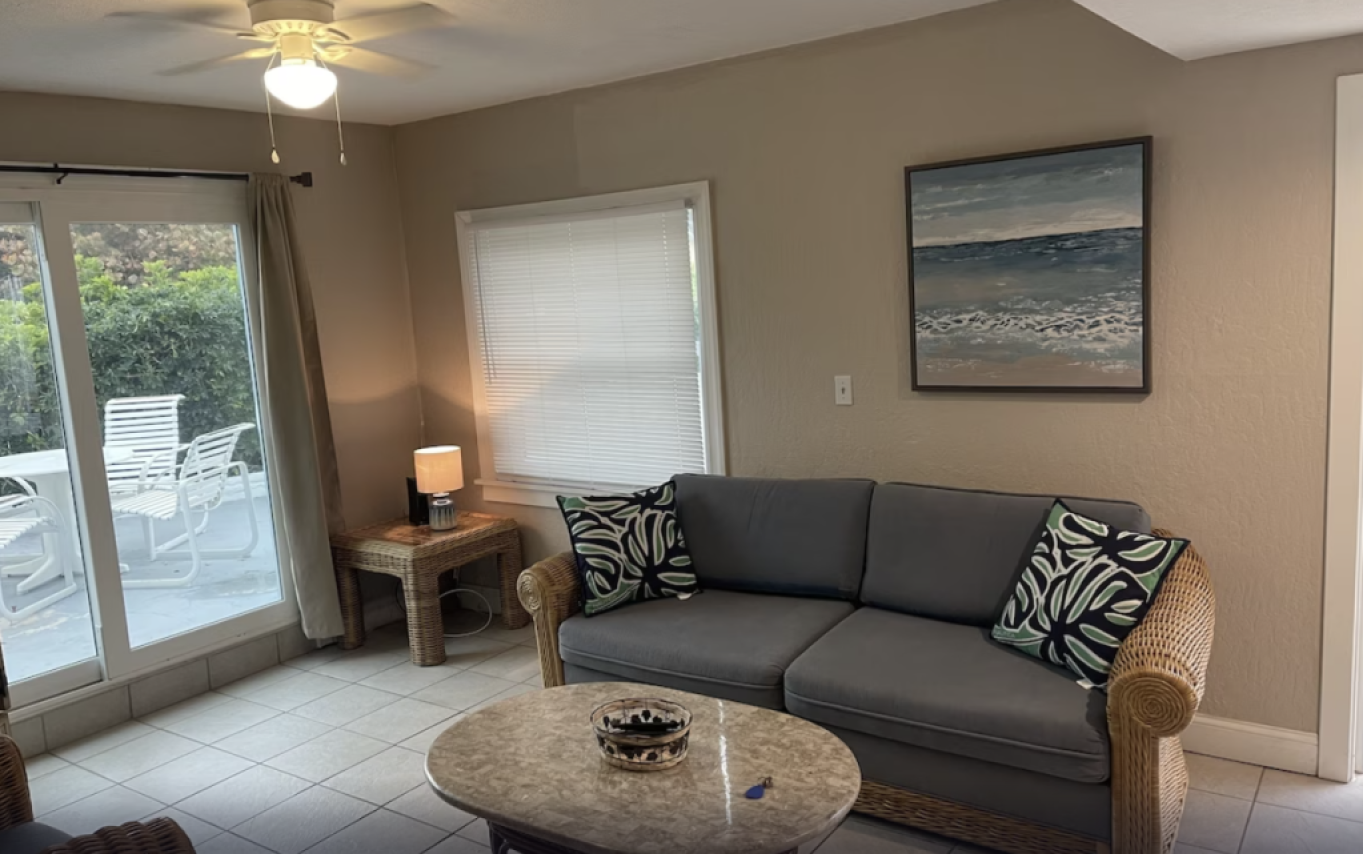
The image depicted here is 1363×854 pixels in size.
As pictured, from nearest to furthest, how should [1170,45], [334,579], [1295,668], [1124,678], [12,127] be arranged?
[1124,678] < [1170,45] < [1295,668] < [12,127] < [334,579]

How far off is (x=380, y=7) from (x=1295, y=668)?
3294mm

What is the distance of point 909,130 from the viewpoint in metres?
3.47

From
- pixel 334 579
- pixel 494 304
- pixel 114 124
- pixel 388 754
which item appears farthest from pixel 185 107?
pixel 388 754

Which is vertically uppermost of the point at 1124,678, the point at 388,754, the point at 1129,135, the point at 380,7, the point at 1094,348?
the point at 380,7

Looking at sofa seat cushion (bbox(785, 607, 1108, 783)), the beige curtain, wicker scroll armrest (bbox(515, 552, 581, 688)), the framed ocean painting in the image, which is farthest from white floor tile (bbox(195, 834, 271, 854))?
Result: the framed ocean painting

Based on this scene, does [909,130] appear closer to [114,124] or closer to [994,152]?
[994,152]

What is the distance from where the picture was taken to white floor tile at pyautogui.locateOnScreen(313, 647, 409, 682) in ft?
14.0

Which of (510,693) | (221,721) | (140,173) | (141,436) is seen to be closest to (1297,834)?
(510,693)

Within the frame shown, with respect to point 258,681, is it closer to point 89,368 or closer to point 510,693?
point 510,693

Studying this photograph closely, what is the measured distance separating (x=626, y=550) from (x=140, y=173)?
7.85 ft

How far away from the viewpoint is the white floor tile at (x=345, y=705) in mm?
3840

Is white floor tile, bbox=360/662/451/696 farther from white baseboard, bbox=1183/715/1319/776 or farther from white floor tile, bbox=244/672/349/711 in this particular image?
white baseboard, bbox=1183/715/1319/776

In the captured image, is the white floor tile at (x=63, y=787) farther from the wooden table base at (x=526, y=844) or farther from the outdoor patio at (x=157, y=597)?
the wooden table base at (x=526, y=844)

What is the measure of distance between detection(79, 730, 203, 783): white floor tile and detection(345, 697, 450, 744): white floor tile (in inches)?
23.1
